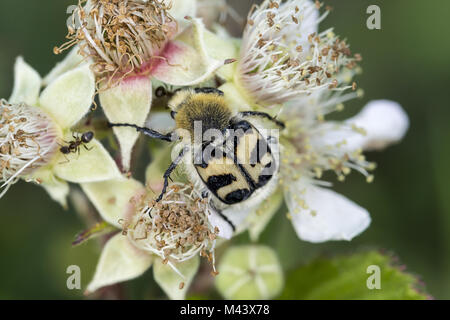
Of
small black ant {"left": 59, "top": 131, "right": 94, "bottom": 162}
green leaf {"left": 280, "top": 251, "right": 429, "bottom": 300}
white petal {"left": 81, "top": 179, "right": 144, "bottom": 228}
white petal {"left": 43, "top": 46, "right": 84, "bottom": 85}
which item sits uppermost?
white petal {"left": 43, "top": 46, "right": 84, "bottom": 85}

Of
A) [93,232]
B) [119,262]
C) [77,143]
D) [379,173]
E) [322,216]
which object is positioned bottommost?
[379,173]

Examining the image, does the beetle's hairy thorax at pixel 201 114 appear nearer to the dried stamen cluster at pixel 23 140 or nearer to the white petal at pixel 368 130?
the dried stamen cluster at pixel 23 140

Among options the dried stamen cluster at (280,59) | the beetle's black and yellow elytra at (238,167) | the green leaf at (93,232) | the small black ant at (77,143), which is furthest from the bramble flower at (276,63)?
the green leaf at (93,232)

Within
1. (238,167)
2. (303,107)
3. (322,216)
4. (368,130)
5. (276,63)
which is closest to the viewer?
(238,167)

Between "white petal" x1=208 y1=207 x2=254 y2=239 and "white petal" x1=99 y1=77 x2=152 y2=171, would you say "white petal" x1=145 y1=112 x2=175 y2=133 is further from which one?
"white petal" x1=208 y1=207 x2=254 y2=239

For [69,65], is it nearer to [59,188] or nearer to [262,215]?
[59,188]

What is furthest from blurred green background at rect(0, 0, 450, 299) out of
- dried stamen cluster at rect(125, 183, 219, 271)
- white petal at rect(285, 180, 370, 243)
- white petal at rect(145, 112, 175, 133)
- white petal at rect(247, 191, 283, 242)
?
dried stamen cluster at rect(125, 183, 219, 271)

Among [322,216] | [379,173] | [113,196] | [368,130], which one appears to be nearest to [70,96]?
[113,196]
